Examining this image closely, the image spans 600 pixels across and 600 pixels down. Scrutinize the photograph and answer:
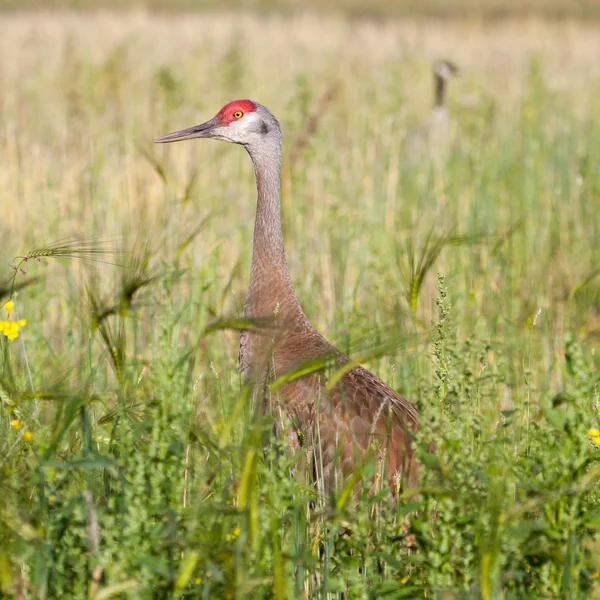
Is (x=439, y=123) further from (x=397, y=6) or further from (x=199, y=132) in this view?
(x=397, y=6)

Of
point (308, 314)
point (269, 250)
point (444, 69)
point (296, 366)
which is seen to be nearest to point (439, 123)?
point (444, 69)

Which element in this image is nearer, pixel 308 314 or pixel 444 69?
pixel 308 314

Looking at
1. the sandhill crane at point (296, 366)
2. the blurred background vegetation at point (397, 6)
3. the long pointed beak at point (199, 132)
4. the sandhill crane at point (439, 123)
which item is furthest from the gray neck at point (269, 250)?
the blurred background vegetation at point (397, 6)

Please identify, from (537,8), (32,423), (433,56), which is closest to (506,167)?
(32,423)

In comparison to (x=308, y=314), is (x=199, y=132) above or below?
above

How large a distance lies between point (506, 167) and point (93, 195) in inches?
122

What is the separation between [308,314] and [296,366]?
1.90m

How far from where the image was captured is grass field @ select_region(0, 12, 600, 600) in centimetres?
226

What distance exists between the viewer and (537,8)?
122 feet

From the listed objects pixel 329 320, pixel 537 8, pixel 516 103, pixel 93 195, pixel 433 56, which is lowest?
pixel 329 320

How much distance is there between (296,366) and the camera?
3.06m

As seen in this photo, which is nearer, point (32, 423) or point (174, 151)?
point (32, 423)

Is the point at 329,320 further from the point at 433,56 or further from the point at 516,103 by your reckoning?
the point at 433,56

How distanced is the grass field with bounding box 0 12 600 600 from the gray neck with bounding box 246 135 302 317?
0.88 feet
